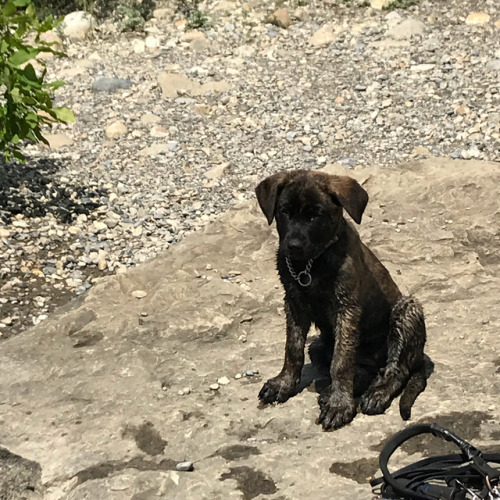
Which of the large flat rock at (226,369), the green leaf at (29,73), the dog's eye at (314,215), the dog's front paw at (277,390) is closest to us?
the large flat rock at (226,369)

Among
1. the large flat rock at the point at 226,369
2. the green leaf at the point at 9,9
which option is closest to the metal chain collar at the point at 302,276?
the large flat rock at the point at 226,369

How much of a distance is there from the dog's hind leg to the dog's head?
87 centimetres

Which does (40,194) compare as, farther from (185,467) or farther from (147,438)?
(185,467)

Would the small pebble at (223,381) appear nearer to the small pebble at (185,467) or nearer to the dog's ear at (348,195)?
the small pebble at (185,467)

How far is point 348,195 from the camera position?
562 cm

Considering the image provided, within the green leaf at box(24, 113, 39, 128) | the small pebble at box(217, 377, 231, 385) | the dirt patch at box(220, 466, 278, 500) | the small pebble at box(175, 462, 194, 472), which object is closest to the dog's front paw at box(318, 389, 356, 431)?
the dirt patch at box(220, 466, 278, 500)

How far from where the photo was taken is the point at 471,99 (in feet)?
38.8

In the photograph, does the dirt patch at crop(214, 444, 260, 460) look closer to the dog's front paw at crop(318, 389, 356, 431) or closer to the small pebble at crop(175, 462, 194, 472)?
the small pebble at crop(175, 462, 194, 472)

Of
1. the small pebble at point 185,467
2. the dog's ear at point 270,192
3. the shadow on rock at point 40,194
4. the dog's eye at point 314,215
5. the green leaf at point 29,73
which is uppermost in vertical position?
the green leaf at point 29,73

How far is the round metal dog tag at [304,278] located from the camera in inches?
232

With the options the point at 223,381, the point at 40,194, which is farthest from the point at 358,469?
the point at 40,194

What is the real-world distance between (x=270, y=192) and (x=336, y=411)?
1.60 m

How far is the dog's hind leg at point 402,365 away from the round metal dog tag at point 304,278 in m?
0.75

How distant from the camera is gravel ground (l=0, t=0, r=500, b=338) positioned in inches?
382
